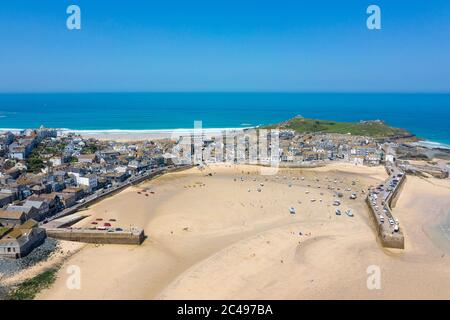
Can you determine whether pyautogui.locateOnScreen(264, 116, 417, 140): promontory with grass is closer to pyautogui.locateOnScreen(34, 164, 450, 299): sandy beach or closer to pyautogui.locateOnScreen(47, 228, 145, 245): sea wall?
pyautogui.locateOnScreen(34, 164, 450, 299): sandy beach

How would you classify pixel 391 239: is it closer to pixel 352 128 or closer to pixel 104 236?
pixel 104 236

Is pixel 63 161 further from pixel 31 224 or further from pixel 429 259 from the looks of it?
pixel 429 259

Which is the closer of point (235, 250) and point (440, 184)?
point (235, 250)

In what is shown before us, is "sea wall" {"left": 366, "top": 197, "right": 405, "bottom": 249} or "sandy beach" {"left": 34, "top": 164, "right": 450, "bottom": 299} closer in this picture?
"sandy beach" {"left": 34, "top": 164, "right": 450, "bottom": 299}

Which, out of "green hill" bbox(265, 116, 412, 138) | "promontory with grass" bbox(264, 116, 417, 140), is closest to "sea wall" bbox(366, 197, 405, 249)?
"promontory with grass" bbox(264, 116, 417, 140)

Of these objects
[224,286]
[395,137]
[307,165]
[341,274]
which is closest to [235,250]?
[224,286]

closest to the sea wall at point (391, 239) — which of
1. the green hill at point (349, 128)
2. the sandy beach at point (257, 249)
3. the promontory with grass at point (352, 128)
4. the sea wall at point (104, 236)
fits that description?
the sandy beach at point (257, 249)
